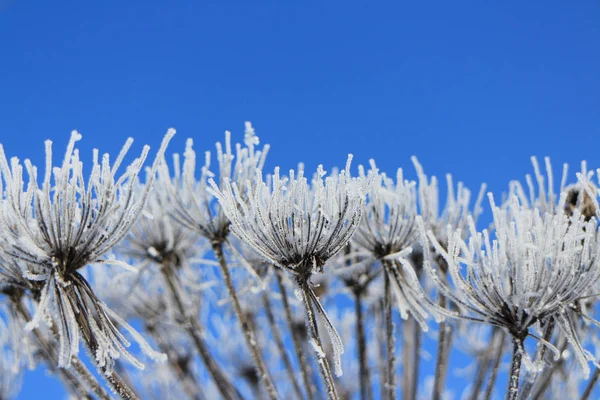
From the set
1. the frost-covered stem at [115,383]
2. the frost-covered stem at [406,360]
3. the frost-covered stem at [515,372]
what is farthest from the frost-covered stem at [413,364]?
the frost-covered stem at [115,383]

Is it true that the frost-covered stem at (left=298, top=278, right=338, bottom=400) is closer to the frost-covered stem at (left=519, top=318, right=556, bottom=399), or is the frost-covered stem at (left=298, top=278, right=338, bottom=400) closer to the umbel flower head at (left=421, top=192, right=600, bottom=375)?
the umbel flower head at (left=421, top=192, right=600, bottom=375)

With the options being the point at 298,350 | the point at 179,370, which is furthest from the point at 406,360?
the point at 179,370

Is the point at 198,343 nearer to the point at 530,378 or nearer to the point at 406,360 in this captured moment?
the point at 406,360

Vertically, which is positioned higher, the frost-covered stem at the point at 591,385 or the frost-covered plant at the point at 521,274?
the frost-covered plant at the point at 521,274

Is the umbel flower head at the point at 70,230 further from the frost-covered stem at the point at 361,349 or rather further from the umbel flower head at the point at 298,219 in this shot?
the frost-covered stem at the point at 361,349

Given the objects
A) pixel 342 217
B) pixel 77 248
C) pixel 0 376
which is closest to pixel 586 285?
pixel 342 217
